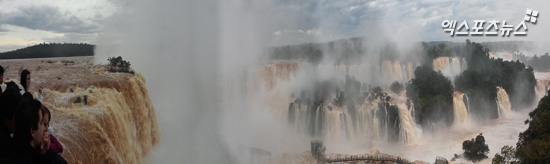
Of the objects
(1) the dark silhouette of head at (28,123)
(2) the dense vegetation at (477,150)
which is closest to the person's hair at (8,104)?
(1) the dark silhouette of head at (28,123)

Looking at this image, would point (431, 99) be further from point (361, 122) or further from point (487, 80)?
point (487, 80)

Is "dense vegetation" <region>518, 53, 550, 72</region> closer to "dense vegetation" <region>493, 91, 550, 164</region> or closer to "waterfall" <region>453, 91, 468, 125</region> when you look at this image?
"waterfall" <region>453, 91, 468, 125</region>

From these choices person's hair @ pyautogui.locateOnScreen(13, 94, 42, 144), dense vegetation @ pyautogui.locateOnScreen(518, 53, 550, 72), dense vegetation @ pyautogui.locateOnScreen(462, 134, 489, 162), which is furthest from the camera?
dense vegetation @ pyautogui.locateOnScreen(518, 53, 550, 72)

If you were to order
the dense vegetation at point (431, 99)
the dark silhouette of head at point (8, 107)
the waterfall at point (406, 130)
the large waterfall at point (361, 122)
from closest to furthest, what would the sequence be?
the dark silhouette of head at point (8, 107) → the waterfall at point (406, 130) → the large waterfall at point (361, 122) → the dense vegetation at point (431, 99)

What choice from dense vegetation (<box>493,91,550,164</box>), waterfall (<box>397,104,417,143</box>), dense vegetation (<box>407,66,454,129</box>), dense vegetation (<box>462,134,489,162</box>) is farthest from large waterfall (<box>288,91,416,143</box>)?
dense vegetation (<box>493,91,550,164</box>)

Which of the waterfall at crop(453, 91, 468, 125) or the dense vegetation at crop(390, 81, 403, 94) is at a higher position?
the dense vegetation at crop(390, 81, 403, 94)

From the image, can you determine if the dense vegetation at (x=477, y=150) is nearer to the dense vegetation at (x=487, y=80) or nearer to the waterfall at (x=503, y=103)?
the dense vegetation at (x=487, y=80)

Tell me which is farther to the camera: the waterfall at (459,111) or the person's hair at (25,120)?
the waterfall at (459,111)
